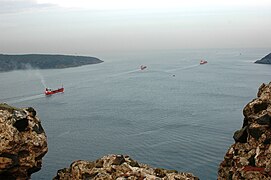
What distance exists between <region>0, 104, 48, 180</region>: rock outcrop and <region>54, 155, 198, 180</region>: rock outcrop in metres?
4.16

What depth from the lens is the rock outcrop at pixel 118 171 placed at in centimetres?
2006

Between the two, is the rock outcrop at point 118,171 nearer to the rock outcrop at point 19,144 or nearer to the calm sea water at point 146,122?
the rock outcrop at point 19,144

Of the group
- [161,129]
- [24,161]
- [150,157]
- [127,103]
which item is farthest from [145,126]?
[24,161]

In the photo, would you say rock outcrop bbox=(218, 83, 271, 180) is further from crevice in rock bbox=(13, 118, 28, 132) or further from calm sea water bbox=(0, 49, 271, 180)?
calm sea water bbox=(0, 49, 271, 180)

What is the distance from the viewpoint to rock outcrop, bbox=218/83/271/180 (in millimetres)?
20375

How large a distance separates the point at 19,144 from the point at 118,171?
7971mm

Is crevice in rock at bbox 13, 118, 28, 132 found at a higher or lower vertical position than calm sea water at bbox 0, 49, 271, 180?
higher

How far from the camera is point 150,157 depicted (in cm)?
6419

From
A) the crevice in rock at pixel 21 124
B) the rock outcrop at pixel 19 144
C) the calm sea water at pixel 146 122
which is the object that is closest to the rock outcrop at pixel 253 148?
the rock outcrop at pixel 19 144

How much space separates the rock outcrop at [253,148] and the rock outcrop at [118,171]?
345cm

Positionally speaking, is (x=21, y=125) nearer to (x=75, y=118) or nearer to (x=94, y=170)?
(x=94, y=170)

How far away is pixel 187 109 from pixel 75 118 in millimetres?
36449

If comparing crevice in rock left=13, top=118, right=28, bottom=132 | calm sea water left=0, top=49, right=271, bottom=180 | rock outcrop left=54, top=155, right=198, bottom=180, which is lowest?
calm sea water left=0, top=49, right=271, bottom=180

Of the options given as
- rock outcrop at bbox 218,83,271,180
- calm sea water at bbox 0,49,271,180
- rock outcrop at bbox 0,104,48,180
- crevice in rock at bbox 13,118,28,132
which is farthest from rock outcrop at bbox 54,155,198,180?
calm sea water at bbox 0,49,271,180
